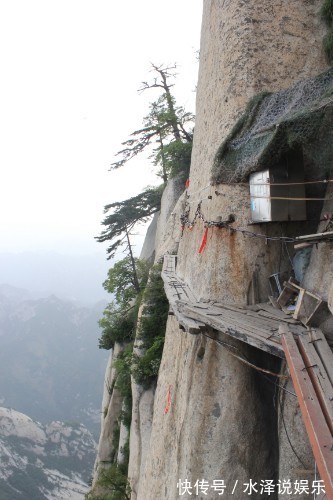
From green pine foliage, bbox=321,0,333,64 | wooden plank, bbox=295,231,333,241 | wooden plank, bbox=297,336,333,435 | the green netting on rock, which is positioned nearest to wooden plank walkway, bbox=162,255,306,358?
wooden plank, bbox=297,336,333,435

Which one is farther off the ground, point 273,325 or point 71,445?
point 273,325

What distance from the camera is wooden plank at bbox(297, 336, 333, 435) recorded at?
5.24 metres

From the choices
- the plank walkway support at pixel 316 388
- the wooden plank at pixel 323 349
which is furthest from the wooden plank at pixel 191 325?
the wooden plank at pixel 323 349

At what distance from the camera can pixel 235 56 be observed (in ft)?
35.9

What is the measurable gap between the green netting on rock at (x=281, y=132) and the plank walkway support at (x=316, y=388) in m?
3.63

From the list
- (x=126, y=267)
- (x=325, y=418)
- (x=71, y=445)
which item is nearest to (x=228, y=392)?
(x=325, y=418)

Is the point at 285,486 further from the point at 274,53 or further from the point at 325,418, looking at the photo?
the point at 274,53

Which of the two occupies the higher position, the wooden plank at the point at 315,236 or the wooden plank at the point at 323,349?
the wooden plank at the point at 315,236

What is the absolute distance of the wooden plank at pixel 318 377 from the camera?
524cm

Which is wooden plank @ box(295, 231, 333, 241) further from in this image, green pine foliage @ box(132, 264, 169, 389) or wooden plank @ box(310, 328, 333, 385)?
green pine foliage @ box(132, 264, 169, 389)

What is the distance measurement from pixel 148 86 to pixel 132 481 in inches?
838

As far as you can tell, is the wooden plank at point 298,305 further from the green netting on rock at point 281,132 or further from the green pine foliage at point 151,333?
the green pine foliage at point 151,333

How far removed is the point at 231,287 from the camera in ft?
30.2

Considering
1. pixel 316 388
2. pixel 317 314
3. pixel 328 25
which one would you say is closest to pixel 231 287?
pixel 317 314
